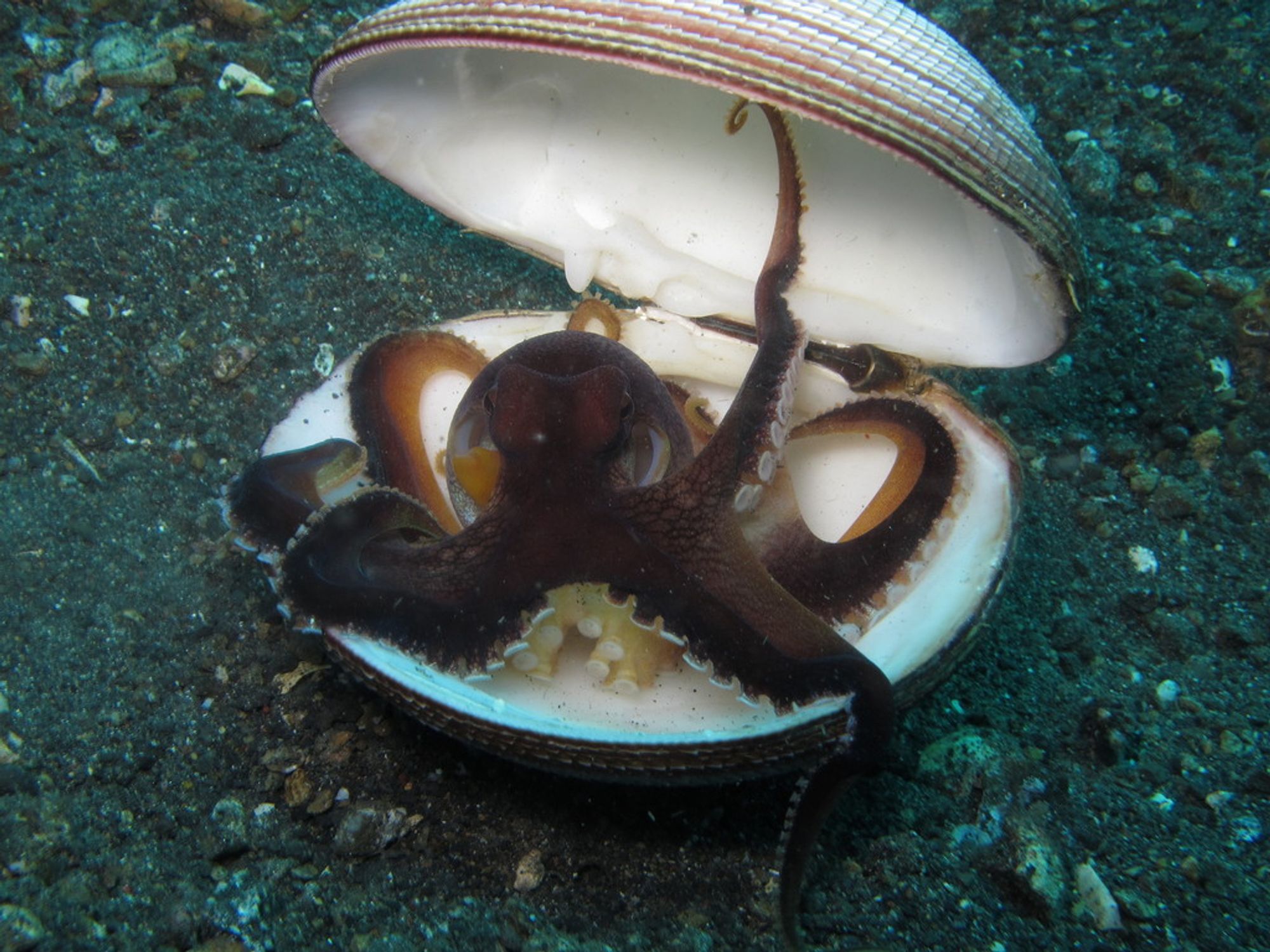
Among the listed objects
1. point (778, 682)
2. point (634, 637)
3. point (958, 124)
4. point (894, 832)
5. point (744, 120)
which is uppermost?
point (958, 124)

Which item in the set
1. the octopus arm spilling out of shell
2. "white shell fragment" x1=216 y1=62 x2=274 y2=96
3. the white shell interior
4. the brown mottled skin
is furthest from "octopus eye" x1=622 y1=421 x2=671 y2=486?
"white shell fragment" x1=216 y1=62 x2=274 y2=96

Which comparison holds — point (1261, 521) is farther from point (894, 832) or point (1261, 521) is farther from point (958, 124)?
point (958, 124)

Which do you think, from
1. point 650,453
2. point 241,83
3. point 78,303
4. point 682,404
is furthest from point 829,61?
point 241,83

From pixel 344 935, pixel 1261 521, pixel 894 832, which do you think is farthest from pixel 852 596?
pixel 1261 521

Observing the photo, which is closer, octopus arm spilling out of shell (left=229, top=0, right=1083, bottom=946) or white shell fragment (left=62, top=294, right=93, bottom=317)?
octopus arm spilling out of shell (left=229, top=0, right=1083, bottom=946)

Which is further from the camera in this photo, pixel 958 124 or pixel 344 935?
pixel 344 935

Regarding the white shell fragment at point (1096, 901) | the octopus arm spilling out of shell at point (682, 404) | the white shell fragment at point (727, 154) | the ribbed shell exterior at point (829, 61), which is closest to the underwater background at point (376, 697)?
the white shell fragment at point (1096, 901)

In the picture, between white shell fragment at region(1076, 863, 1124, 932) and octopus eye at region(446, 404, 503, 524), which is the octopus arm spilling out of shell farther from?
white shell fragment at region(1076, 863, 1124, 932)
